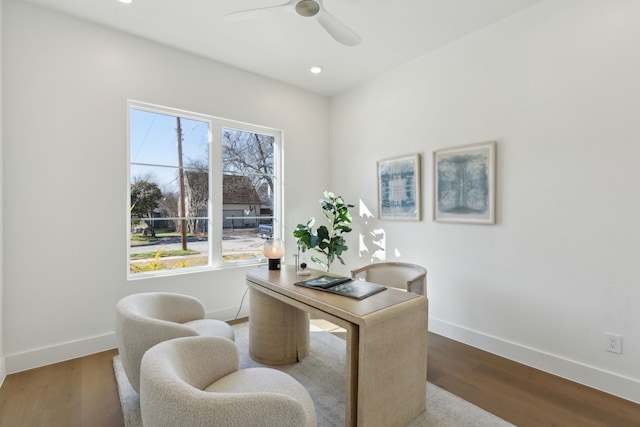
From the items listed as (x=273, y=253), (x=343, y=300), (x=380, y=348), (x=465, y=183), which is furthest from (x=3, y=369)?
→ (x=465, y=183)

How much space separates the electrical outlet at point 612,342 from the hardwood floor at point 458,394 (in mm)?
311

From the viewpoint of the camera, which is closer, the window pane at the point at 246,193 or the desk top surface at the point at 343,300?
the desk top surface at the point at 343,300

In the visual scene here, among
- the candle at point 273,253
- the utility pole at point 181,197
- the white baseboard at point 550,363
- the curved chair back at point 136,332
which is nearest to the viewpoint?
the curved chair back at point 136,332

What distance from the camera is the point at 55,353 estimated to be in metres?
2.56

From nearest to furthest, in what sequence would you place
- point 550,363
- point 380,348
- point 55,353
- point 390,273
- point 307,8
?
point 380,348
point 307,8
point 550,363
point 55,353
point 390,273

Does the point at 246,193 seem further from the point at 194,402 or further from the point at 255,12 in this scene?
the point at 194,402

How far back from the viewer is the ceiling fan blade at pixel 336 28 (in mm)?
2146

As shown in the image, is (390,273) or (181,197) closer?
(390,273)

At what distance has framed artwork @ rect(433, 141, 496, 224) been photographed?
2771 millimetres

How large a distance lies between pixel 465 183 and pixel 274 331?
86.1 inches

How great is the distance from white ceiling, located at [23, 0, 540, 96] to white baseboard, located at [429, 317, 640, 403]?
2.83m

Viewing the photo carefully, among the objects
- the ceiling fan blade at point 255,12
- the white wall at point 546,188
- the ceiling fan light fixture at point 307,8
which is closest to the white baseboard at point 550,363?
the white wall at point 546,188

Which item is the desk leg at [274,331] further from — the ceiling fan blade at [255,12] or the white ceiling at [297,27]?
the white ceiling at [297,27]

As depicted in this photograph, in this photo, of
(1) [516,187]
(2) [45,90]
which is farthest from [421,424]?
(2) [45,90]
